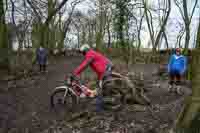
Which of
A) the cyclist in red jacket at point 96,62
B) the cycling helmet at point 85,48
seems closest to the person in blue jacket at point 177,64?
the cyclist in red jacket at point 96,62

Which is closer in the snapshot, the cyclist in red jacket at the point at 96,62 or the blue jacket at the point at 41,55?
the cyclist in red jacket at the point at 96,62

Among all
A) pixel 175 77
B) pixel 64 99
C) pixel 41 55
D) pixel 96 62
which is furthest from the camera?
pixel 41 55

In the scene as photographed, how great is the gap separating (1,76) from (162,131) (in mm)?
10565

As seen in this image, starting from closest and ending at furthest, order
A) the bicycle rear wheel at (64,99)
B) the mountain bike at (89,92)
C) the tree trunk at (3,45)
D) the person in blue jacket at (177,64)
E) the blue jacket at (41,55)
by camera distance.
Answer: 1. the mountain bike at (89,92)
2. the bicycle rear wheel at (64,99)
3. the person in blue jacket at (177,64)
4. the tree trunk at (3,45)
5. the blue jacket at (41,55)

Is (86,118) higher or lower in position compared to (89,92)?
lower

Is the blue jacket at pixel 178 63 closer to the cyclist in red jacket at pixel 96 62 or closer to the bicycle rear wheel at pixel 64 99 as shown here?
the cyclist in red jacket at pixel 96 62

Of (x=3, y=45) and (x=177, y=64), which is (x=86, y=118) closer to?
(x=177, y=64)

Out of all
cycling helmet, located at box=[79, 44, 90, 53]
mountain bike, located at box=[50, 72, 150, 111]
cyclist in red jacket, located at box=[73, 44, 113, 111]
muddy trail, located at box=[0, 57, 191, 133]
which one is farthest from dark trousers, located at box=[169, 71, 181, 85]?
cycling helmet, located at box=[79, 44, 90, 53]

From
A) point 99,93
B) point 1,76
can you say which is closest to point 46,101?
point 99,93

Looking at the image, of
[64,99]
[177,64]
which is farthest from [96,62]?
[177,64]

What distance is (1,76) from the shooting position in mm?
13594

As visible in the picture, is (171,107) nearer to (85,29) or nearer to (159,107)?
(159,107)

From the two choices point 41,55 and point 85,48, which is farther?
point 41,55

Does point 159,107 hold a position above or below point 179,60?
below
